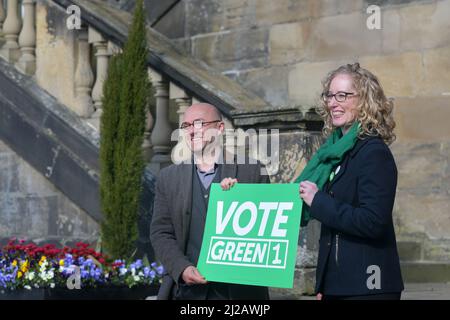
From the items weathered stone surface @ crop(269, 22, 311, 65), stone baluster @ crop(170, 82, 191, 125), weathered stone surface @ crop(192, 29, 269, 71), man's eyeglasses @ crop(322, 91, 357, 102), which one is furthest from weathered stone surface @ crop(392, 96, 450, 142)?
man's eyeglasses @ crop(322, 91, 357, 102)

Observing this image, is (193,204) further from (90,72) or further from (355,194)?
(90,72)

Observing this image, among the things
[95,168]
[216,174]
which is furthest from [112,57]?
[216,174]

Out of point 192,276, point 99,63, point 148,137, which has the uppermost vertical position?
point 99,63

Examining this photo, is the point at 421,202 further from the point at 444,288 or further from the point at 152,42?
the point at 152,42

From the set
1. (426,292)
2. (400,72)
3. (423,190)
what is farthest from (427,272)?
(400,72)

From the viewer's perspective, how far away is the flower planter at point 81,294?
618 cm

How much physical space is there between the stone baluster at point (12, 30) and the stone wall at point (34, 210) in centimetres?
87

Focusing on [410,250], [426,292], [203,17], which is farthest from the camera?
[203,17]

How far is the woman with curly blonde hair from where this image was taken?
3.30 m

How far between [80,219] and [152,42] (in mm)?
1983

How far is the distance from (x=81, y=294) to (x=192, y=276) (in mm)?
2727

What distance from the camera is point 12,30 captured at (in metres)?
8.13

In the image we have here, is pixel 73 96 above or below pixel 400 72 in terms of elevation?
below

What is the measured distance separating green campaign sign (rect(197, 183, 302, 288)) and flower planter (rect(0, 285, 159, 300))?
2.69 m
